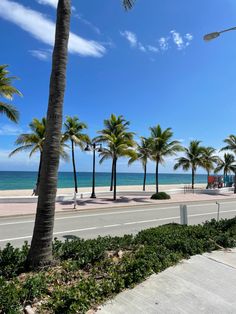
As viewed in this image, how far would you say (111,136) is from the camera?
2609 centimetres

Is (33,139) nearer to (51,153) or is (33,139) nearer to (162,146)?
(162,146)

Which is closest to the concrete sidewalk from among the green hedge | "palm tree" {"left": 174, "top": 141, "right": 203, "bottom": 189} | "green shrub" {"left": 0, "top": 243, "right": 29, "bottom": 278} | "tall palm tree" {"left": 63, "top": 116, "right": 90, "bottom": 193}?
the green hedge

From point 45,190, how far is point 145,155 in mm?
29625

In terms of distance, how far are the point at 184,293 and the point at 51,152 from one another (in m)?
3.38

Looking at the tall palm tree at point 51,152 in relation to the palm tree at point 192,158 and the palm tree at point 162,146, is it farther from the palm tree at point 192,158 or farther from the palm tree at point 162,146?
the palm tree at point 192,158

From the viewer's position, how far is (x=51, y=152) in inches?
216

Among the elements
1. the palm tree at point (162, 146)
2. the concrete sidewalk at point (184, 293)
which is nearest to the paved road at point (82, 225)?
the concrete sidewalk at point (184, 293)

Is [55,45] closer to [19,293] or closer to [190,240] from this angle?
[19,293]

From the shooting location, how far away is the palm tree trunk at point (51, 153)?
5383 millimetres

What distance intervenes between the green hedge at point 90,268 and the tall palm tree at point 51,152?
0.40 m

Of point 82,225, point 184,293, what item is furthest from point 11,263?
point 82,225

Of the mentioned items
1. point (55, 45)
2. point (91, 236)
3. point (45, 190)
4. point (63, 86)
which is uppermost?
point (55, 45)

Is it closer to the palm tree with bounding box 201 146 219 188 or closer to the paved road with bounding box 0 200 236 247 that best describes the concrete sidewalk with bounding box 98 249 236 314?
the paved road with bounding box 0 200 236 247

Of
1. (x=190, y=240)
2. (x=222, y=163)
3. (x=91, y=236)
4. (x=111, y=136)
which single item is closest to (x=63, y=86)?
(x=190, y=240)
